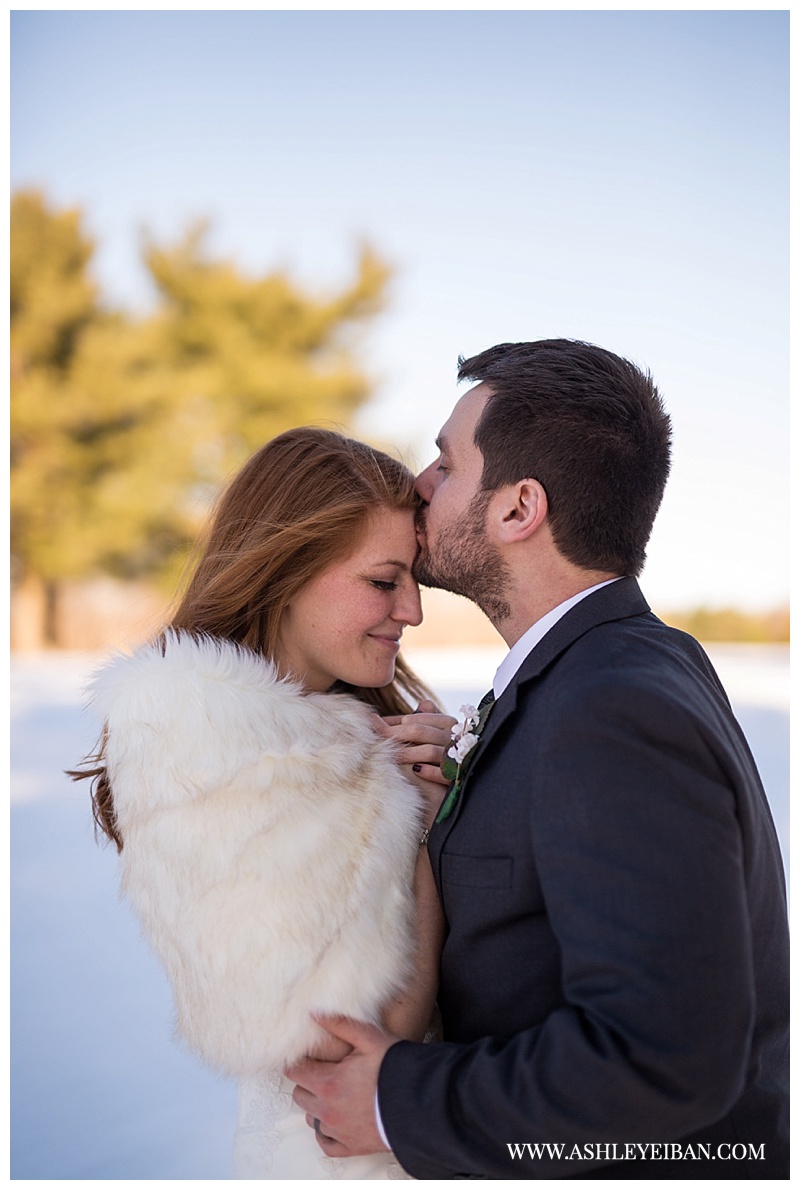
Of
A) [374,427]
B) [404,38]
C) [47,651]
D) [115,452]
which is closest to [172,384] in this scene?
[115,452]

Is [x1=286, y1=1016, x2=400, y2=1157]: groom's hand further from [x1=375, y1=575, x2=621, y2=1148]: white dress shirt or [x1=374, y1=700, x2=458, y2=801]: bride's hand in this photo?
[x1=375, y1=575, x2=621, y2=1148]: white dress shirt

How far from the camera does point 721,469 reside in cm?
1101

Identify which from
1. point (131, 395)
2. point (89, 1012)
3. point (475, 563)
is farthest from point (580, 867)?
point (131, 395)

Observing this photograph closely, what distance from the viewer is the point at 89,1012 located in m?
4.44

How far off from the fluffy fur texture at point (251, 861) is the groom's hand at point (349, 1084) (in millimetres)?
29

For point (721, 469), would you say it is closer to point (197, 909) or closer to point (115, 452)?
point (115, 452)

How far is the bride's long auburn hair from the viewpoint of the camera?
2.01 meters

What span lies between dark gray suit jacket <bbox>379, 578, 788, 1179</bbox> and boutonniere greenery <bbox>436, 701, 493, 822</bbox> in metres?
0.04

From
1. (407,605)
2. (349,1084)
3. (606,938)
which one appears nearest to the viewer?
(606,938)

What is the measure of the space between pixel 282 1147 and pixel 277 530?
43.8 inches

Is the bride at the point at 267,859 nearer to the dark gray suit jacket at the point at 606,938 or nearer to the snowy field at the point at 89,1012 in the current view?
the dark gray suit jacket at the point at 606,938

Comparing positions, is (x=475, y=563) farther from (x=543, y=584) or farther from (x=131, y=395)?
(x=131, y=395)

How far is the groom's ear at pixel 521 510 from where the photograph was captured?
1742mm

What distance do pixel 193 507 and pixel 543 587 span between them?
10730 millimetres
